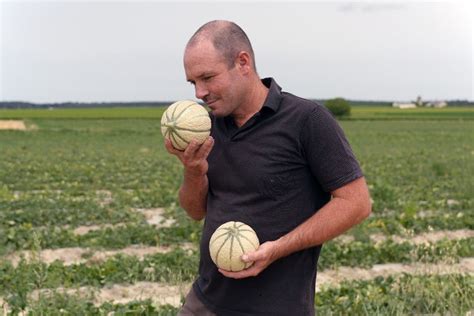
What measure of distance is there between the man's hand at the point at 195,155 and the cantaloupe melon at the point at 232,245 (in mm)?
286

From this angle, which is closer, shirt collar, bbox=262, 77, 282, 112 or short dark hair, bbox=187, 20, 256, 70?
short dark hair, bbox=187, 20, 256, 70

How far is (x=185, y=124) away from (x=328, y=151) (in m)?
0.69

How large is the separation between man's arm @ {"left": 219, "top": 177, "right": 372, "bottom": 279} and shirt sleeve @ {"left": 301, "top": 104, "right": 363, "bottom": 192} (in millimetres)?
49

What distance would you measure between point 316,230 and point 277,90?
700mm

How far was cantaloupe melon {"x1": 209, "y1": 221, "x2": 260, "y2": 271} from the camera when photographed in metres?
2.85

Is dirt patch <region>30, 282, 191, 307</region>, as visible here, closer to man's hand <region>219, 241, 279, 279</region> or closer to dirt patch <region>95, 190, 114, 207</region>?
man's hand <region>219, 241, 279, 279</region>

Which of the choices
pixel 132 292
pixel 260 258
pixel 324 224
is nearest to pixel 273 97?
pixel 324 224

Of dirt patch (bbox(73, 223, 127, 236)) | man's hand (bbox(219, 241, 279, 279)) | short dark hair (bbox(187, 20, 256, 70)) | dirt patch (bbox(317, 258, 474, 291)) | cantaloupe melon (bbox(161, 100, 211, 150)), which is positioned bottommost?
dirt patch (bbox(73, 223, 127, 236))

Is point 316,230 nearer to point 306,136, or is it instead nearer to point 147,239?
point 306,136

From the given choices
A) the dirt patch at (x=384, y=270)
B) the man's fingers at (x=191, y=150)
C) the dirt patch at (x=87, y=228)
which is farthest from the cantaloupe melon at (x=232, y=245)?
the dirt patch at (x=87, y=228)

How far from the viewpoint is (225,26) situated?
2930 millimetres

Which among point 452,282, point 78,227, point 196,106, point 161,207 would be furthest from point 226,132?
point 161,207

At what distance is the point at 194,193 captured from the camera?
3.25m

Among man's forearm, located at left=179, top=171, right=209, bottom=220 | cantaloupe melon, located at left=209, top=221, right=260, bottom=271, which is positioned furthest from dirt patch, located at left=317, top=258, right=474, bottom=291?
cantaloupe melon, located at left=209, top=221, right=260, bottom=271
